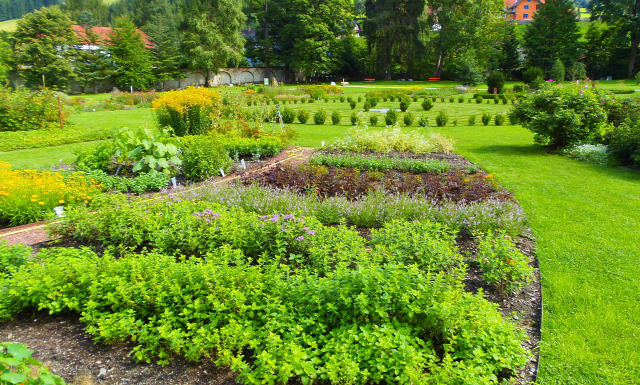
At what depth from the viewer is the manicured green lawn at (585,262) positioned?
8.96 ft

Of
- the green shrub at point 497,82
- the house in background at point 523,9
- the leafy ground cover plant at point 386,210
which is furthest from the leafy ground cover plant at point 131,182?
the house in background at point 523,9

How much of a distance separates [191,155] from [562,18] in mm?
41410

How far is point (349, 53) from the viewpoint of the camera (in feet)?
150

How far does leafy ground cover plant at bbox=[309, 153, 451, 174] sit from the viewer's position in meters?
7.30

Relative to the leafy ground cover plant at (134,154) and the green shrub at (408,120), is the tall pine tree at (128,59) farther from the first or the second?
the leafy ground cover plant at (134,154)

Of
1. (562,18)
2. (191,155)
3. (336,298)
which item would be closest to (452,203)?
(336,298)

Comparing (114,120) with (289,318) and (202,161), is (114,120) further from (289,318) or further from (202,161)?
(289,318)

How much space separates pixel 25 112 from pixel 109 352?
43.0 ft

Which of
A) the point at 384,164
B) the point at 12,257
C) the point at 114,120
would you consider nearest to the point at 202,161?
the point at 384,164

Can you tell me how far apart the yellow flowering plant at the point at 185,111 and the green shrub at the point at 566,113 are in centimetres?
805

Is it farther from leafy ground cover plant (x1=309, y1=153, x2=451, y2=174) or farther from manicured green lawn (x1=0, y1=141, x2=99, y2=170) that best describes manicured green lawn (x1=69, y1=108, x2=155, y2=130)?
leafy ground cover plant (x1=309, y1=153, x2=451, y2=174)

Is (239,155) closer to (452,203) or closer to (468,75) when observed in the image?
(452,203)

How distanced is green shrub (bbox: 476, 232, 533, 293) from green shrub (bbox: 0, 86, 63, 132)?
14119 mm

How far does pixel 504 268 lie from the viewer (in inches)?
136
